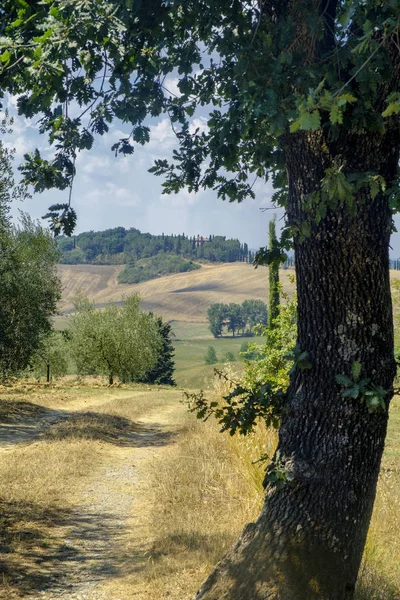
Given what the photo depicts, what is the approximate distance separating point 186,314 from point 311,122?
18712 cm

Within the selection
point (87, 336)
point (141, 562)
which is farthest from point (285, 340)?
point (87, 336)

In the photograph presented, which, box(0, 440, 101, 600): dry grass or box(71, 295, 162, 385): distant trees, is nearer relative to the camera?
box(0, 440, 101, 600): dry grass

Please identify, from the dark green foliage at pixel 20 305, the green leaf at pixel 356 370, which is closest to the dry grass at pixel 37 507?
the green leaf at pixel 356 370

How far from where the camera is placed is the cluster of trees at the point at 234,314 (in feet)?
556

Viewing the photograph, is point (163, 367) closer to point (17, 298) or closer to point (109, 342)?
point (109, 342)

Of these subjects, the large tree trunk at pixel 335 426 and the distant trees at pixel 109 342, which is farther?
the distant trees at pixel 109 342

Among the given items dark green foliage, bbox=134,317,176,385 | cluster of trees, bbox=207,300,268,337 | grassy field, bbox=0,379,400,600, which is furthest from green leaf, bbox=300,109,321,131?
cluster of trees, bbox=207,300,268,337

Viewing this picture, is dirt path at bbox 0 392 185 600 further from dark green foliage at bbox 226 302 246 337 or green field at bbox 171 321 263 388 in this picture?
dark green foliage at bbox 226 302 246 337

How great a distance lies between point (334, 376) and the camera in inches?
165

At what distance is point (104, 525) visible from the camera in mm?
7844

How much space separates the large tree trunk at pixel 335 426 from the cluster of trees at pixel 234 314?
16319 cm

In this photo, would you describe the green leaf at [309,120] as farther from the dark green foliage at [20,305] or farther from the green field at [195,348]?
the green field at [195,348]

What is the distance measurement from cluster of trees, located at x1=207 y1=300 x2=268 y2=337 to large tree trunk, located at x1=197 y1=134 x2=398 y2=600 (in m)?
163

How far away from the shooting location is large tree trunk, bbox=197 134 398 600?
13.6 ft
